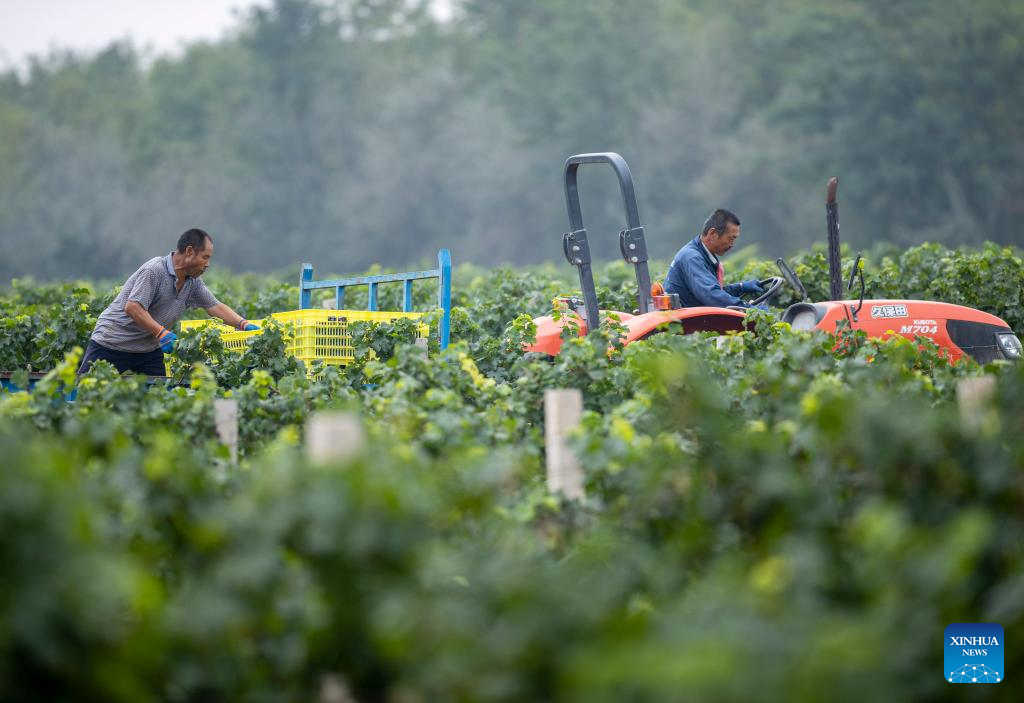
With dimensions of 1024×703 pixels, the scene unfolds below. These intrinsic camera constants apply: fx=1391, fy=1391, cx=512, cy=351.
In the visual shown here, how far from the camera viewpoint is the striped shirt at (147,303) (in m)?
9.14

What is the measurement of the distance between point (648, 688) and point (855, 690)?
44 centimetres

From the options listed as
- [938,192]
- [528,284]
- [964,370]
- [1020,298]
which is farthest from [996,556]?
[938,192]

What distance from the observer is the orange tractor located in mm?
8367

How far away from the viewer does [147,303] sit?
915 cm

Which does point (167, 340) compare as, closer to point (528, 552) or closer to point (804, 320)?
point (804, 320)

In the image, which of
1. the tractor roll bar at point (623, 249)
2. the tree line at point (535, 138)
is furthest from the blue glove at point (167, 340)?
the tree line at point (535, 138)

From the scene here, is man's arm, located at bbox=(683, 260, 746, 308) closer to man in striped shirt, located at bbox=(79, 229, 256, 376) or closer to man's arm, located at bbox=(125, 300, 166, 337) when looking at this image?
man in striped shirt, located at bbox=(79, 229, 256, 376)

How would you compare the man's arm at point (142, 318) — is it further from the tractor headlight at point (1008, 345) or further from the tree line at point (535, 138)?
the tree line at point (535, 138)

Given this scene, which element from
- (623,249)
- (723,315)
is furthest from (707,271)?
(623,249)

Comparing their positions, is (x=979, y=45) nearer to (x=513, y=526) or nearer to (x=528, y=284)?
(x=528, y=284)

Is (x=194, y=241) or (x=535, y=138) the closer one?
(x=194, y=241)

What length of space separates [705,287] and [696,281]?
0.08 m

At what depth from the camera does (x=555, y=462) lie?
525cm

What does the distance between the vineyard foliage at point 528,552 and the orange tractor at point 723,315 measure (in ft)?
7.20
